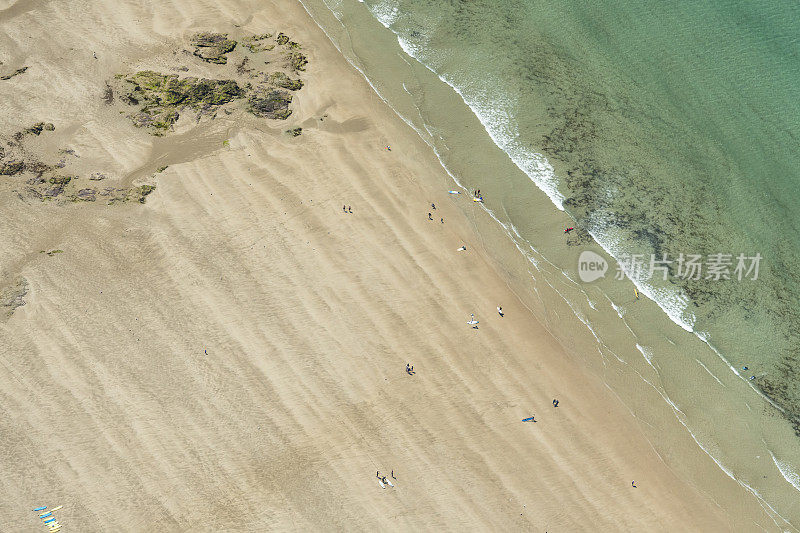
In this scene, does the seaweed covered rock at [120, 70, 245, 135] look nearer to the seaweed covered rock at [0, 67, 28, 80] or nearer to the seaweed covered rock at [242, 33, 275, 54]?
the seaweed covered rock at [242, 33, 275, 54]

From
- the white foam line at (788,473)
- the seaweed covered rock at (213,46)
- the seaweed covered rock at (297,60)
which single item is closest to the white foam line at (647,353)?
the white foam line at (788,473)

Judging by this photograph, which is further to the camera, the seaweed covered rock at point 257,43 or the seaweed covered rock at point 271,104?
the seaweed covered rock at point 257,43

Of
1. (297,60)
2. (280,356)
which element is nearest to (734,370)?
(280,356)

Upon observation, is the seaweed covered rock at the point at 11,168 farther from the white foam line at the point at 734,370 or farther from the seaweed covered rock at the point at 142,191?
the white foam line at the point at 734,370

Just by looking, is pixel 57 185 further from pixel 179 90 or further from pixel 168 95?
pixel 179 90

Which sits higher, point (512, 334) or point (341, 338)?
point (512, 334)

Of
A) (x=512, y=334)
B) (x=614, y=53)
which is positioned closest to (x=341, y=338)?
(x=512, y=334)

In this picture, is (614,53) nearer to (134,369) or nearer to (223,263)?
(223,263)
